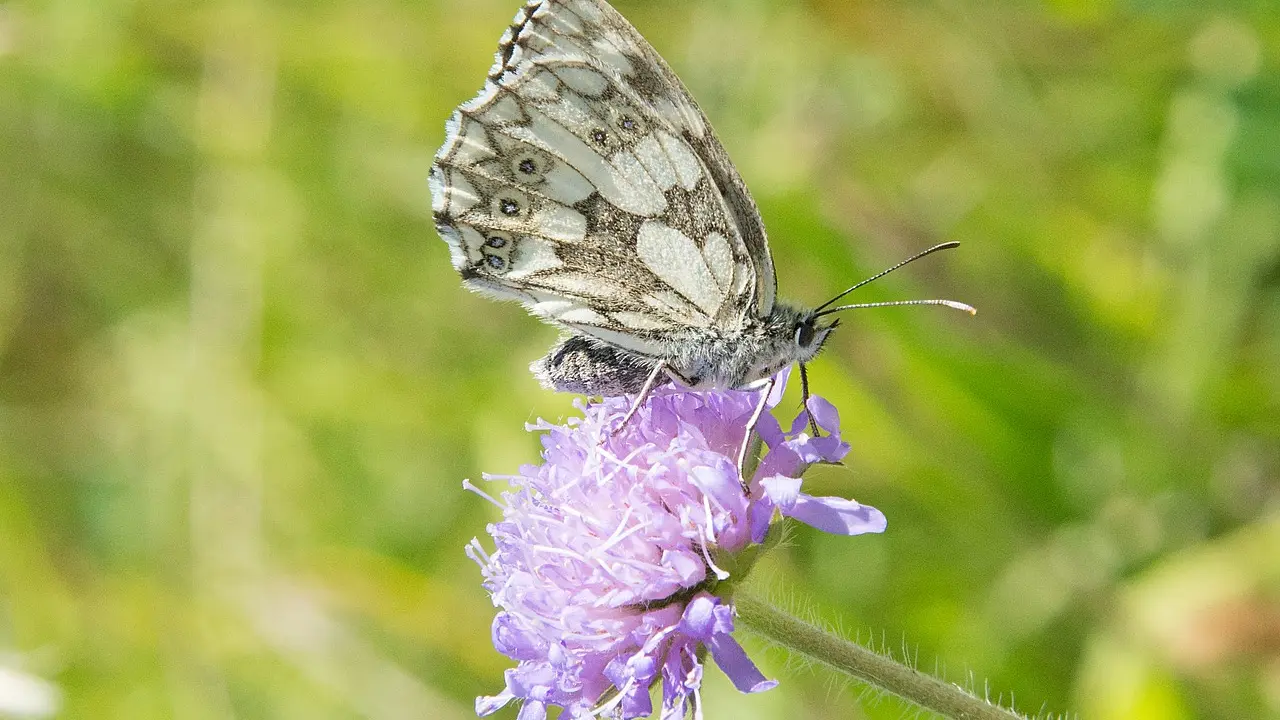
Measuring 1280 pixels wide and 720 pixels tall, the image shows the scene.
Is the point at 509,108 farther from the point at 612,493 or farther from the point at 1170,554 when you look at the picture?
the point at 1170,554

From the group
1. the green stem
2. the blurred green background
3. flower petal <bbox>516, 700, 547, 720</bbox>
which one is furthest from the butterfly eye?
the blurred green background

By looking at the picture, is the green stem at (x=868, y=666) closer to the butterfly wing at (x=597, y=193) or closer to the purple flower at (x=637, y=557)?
the purple flower at (x=637, y=557)

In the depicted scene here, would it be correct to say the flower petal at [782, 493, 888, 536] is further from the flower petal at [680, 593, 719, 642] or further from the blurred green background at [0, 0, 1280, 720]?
the blurred green background at [0, 0, 1280, 720]

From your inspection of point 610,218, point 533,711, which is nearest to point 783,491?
point 533,711

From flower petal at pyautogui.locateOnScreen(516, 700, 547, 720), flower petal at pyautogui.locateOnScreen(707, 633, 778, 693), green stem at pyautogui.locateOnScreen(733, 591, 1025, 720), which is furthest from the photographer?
flower petal at pyautogui.locateOnScreen(516, 700, 547, 720)

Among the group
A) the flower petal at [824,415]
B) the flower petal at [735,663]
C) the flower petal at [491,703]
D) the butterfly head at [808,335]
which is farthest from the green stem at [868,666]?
the butterfly head at [808,335]

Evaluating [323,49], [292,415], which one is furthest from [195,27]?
[292,415]

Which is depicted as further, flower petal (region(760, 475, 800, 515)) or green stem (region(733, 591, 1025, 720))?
flower petal (region(760, 475, 800, 515))

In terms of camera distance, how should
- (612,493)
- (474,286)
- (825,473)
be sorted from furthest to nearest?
(825,473), (474,286), (612,493)
